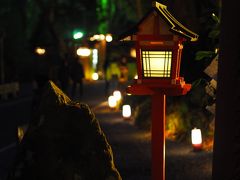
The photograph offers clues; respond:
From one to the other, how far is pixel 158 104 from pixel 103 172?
131cm

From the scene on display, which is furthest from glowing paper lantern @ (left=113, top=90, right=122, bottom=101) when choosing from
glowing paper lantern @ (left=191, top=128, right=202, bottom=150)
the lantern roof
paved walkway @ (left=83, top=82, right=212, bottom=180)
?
the lantern roof

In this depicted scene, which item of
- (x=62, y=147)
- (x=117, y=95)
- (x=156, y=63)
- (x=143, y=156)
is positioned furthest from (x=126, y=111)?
(x=62, y=147)

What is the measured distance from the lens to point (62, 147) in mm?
6156

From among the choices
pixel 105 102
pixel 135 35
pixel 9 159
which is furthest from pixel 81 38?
pixel 135 35

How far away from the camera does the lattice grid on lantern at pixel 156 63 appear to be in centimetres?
707

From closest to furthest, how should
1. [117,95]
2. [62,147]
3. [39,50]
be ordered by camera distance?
[62,147], [117,95], [39,50]

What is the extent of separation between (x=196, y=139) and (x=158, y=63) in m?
5.10

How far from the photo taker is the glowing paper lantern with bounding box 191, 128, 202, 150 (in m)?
11.8

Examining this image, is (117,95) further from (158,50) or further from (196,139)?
(158,50)

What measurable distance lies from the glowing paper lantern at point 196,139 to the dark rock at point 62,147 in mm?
5738

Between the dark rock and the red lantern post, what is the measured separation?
923 mm

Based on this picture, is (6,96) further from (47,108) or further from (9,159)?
(47,108)

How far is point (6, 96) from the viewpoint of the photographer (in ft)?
89.5

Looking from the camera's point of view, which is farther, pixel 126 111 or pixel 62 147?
pixel 126 111
